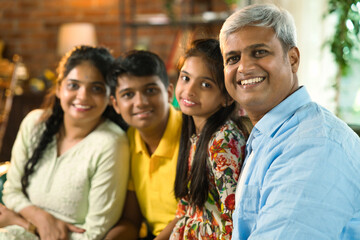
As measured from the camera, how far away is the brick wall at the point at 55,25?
4.79 metres

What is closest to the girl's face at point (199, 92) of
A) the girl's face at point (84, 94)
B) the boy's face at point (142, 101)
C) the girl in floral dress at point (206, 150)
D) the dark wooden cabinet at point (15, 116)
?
the girl in floral dress at point (206, 150)

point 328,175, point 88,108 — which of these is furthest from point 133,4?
point 328,175

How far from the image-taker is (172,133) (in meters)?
1.60

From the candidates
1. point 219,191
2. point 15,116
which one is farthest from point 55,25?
point 219,191

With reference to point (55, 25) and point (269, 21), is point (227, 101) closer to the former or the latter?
point (269, 21)

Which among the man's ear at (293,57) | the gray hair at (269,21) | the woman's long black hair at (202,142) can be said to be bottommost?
the woman's long black hair at (202,142)

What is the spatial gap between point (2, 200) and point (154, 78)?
33.1 inches

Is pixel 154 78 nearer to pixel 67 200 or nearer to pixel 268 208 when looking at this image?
pixel 67 200

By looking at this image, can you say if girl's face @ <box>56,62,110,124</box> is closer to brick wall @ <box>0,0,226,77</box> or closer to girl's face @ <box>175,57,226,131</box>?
girl's face @ <box>175,57,226,131</box>

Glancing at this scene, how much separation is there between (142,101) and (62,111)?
1.60 feet

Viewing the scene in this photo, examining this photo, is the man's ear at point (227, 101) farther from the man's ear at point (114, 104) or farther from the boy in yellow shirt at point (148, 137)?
the man's ear at point (114, 104)

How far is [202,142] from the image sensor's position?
134 centimetres

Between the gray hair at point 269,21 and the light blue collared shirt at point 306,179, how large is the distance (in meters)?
0.15

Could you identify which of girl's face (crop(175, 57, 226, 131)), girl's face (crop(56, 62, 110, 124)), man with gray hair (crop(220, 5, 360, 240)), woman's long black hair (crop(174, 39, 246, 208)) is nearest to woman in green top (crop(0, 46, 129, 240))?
girl's face (crop(56, 62, 110, 124))
